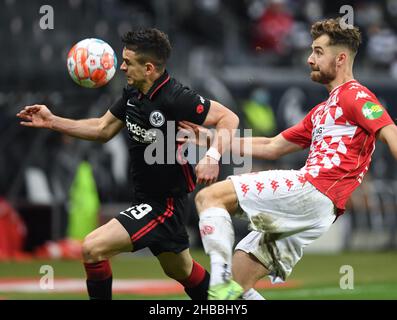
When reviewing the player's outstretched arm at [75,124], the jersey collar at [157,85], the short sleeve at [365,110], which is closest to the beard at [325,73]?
the short sleeve at [365,110]

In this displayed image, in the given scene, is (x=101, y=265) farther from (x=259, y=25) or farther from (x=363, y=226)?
(x=259, y=25)

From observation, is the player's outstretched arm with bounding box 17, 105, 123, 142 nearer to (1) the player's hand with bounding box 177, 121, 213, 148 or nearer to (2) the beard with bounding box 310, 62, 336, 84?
(1) the player's hand with bounding box 177, 121, 213, 148

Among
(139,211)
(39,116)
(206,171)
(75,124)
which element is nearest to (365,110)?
(206,171)

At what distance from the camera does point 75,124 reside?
9109 millimetres

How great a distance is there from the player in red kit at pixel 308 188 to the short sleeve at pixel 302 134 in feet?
0.25

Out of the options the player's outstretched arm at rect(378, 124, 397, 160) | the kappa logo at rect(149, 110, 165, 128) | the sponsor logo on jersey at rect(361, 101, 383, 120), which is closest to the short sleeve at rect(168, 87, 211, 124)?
the kappa logo at rect(149, 110, 165, 128)

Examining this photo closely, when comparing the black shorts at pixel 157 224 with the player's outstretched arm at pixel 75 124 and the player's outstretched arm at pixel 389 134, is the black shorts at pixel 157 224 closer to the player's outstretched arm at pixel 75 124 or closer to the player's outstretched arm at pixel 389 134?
the player's outstretched arm at pixel 75 124

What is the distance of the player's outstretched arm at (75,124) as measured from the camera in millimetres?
8945

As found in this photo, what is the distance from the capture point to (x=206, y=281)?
8.98 metres

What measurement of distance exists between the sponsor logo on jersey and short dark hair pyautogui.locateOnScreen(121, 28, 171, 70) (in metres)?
1.90
